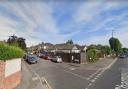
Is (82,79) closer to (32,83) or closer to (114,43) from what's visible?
(32,83)

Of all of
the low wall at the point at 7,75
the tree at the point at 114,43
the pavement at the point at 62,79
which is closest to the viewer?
the low wall at the point at 7,75

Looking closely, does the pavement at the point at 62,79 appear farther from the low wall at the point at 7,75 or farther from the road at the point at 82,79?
the low wall at the point at 7,75

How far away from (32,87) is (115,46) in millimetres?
107895

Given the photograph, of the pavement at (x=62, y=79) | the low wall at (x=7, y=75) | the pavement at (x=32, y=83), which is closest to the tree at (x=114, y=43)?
the pavement at (x=62, y=79)

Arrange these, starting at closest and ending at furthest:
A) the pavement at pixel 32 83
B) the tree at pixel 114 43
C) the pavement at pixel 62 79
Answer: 1. the pavement at pixel 32 83
2. the pavement at pixel 62 79
3. the tree at pixel 114 43

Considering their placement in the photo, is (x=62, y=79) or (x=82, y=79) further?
(x=62, y=79)

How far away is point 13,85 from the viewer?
1642 cm

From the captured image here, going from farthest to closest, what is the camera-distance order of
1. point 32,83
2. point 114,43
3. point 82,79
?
1. point 114,43
2. point 82,79
3. point 32,83

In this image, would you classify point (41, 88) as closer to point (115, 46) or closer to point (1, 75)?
point (1, 75)

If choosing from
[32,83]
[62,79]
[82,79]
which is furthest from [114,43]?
[32,83]

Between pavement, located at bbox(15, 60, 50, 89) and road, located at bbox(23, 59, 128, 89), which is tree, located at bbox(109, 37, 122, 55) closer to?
road, located at bbox(23, 59, 128, 89)

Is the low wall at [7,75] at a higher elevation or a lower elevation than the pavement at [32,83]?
higher

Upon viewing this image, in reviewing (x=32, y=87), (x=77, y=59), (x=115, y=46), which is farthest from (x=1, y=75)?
(x=115, y=46)

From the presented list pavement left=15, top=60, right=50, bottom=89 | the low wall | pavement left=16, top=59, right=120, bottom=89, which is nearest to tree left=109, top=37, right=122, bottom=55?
pavement left=16, top=59, right=120, bottom=89
